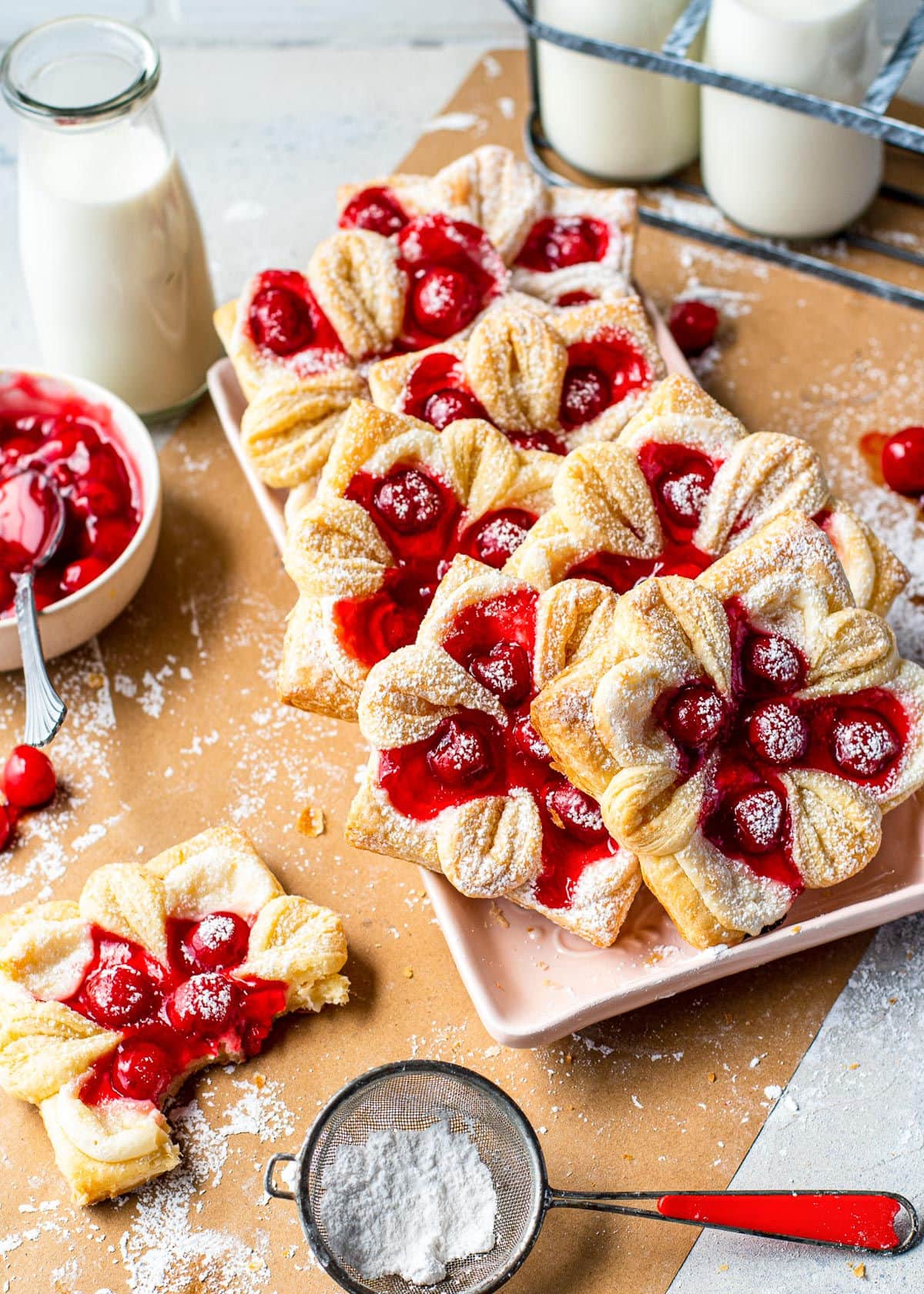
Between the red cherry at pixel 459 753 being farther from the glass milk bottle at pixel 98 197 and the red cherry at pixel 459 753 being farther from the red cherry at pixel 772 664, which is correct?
the glass milk bottle at pixel 98 197

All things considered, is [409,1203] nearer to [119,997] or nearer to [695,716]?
[119,997]

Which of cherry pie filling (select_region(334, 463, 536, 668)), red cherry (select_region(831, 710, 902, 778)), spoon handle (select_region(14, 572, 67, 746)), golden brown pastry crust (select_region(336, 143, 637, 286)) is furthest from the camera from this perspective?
golden brown pastry crust (select_region(336, 143, 637, 286))

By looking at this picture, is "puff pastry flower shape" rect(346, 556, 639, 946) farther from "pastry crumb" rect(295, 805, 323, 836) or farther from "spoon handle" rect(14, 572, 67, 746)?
"spoon handle" rect(14, 572, 67, 746)

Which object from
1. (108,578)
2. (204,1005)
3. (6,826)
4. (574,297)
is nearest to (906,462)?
(574,297)

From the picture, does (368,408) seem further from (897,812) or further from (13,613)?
(897,812)

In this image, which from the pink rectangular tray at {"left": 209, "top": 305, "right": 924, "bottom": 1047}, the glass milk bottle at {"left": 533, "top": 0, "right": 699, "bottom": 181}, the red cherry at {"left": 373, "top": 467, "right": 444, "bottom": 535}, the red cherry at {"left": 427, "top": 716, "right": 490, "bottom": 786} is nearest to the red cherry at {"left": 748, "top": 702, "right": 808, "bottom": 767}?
the pink rectangular tray at {"left": 209, "top": 305, "right": 924, "bottom": 1047}
